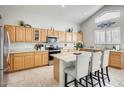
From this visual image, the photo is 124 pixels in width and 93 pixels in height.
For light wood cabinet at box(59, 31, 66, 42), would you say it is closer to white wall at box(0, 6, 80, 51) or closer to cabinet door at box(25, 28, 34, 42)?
white wall at box(0, 6, 80, 51)

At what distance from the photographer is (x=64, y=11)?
17.4 feet

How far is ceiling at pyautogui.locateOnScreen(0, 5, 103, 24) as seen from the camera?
460 centimetres

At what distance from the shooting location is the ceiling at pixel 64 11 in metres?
4.60

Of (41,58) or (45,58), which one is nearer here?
(41,58)

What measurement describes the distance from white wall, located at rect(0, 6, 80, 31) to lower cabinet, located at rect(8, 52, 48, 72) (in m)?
→ 1.50

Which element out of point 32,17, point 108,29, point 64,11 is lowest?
point 108,29

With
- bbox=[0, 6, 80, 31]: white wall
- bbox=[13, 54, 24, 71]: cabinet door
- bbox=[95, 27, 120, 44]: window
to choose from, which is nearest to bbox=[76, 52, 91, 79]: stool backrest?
bbox=[13, 54, 24, 71]: cabinet door

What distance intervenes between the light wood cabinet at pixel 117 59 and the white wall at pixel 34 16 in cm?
308

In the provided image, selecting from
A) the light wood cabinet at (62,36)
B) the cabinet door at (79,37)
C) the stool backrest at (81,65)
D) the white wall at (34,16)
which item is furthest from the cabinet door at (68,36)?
the stool backrest at (81,65)

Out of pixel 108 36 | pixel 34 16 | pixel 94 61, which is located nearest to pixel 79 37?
pixel 108 36

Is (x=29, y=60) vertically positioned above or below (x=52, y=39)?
below

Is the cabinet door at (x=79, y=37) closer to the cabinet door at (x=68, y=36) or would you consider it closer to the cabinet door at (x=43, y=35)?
the cabinet door at (x=68, y=36)

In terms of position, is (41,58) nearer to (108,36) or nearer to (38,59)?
(38,59)

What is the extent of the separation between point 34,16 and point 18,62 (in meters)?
2.36
